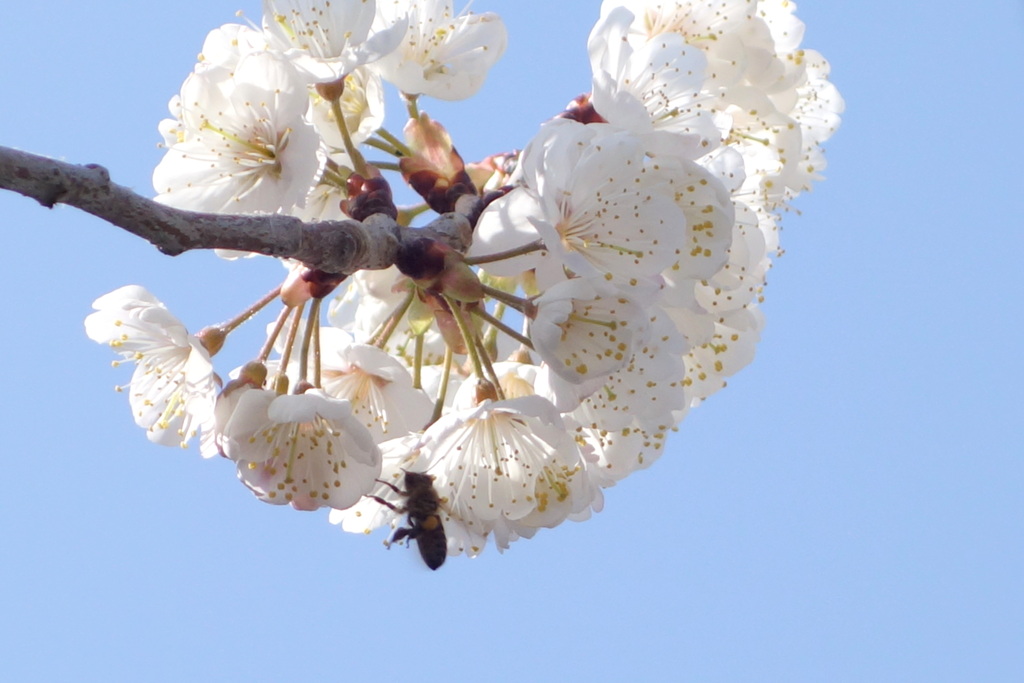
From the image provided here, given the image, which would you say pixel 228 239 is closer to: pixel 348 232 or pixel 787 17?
pixel 348 232

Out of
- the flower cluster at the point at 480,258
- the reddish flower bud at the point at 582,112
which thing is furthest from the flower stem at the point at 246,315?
the reddish flower bud at the point at 582,112

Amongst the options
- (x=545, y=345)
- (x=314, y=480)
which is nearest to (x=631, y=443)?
(x=545, y=345)

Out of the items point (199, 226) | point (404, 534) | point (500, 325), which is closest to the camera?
point (199, 226)

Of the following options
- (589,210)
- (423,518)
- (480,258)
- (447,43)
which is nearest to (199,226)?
(480,258)

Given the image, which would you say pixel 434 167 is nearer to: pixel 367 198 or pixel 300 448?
pixel 367 198

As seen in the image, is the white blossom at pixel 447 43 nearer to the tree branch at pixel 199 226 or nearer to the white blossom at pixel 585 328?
the tree branch at pixel 199 226

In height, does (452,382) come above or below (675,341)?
above
